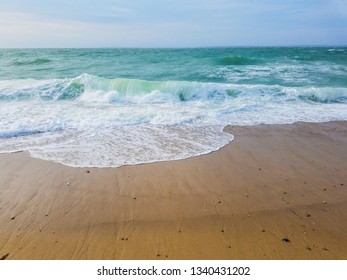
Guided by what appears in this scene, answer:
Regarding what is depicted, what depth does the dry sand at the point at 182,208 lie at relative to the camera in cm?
322

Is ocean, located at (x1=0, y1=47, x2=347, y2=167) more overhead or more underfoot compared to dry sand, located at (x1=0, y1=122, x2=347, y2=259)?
more overhead

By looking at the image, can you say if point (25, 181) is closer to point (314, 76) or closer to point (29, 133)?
point (29, 133)

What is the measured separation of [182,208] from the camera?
4.00 metres

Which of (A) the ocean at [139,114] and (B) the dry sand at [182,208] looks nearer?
(B) the dry sand at [182,208]

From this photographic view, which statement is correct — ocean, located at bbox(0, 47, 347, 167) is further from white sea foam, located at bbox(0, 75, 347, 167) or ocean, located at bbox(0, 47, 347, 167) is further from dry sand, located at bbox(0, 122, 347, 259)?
dry sand, located at bbox(0, 122, 347, 259)

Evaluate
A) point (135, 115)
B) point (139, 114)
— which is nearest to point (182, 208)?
point (135, 115)

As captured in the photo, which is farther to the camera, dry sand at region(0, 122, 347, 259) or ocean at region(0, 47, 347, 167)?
ocean at region(0, 47, 347, 167)

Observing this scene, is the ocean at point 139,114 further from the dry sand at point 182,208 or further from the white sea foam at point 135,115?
the dry sand at point 182,208

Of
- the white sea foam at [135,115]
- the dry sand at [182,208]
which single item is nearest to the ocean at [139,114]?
the white sea foam at [135,115]

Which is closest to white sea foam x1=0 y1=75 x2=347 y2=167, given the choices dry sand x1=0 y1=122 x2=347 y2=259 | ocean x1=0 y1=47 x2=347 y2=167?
ocean x1=0 y1=47 x2=347 y2=167

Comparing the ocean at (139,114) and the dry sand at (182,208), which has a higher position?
the ocean at (139,114)

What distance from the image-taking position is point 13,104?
34.9 feet

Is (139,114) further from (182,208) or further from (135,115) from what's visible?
(182,208)

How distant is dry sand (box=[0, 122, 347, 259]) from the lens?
10.6 ft
